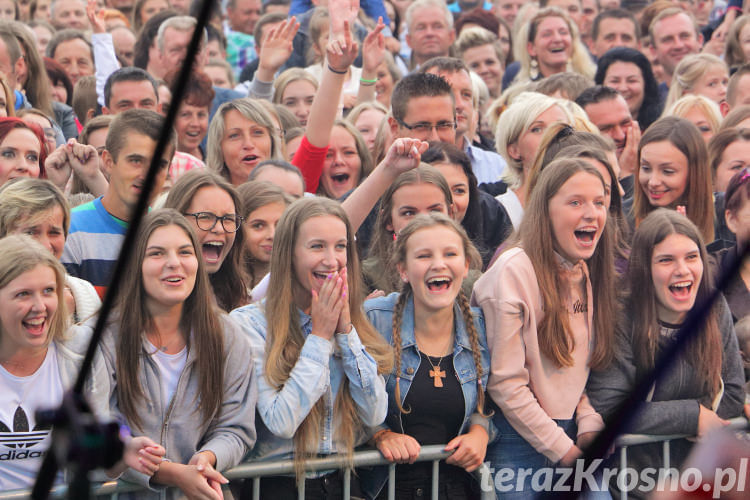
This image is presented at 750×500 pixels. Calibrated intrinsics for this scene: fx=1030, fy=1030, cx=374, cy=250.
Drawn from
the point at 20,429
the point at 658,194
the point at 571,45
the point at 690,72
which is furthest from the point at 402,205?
the point at 571,45

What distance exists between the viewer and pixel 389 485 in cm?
356

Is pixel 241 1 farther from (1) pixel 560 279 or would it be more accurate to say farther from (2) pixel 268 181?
(1) pixel 560 279

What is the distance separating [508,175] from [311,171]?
1.06m

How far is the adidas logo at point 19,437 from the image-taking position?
307 cm

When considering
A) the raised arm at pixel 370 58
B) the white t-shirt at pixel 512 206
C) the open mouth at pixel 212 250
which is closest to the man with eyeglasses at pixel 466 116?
the raised arm at pixel 370 58

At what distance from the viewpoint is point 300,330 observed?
3.58m

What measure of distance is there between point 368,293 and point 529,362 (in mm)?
770

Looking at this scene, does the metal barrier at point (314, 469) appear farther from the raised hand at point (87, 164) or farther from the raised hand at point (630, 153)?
the raised hand at point (630, 153)

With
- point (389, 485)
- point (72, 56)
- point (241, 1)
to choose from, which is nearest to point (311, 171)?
point (389, 485)

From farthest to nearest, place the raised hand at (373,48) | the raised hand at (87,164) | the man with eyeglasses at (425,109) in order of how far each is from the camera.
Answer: the raised hand at (373,48)
the man with eyeglasses at (425,109)
the raised hand at (87,164)

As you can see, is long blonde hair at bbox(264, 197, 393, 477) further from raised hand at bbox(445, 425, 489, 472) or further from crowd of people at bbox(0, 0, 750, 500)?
raised hand at bbox(445, 425, 489, 472)

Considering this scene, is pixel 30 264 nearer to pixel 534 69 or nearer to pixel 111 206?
pixel 111 206

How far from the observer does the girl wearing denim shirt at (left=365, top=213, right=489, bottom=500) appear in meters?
3.63

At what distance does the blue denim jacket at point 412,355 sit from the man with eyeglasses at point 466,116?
7.25ft
